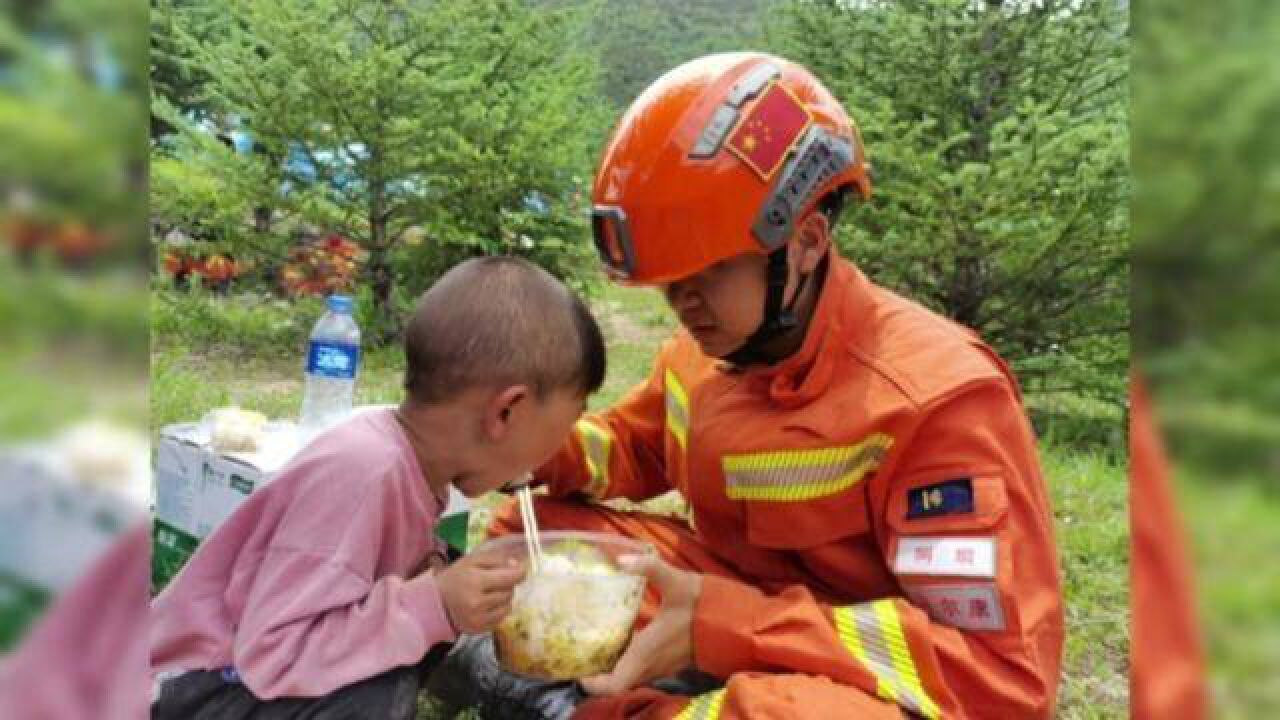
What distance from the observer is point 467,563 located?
1.91m

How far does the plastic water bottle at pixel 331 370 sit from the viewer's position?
127 inches

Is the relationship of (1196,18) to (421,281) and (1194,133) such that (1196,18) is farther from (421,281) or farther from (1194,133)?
(421,281)

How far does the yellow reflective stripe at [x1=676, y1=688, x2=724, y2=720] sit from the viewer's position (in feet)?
6.35

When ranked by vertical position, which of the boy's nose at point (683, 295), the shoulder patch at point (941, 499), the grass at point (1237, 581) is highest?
the grass at point (1237, 581)

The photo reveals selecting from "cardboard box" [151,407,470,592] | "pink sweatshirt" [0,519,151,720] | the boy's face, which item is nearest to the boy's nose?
the boy's face

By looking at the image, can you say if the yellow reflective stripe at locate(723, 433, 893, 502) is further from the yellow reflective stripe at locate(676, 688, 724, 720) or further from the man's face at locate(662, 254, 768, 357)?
the yellow reflective stripe at locate(676, 688, 724, 720)

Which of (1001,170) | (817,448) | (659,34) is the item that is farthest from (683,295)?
(659,34)

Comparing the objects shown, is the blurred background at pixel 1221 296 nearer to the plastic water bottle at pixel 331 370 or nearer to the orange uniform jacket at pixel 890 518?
the orange uniform jacket at pixel 890 518

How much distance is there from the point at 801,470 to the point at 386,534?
754mm

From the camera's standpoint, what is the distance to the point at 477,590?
1.88 metres

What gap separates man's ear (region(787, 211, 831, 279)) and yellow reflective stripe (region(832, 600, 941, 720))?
2.06 feet

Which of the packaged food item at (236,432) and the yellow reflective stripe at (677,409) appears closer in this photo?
the yellow reflective stripe at (677,409)

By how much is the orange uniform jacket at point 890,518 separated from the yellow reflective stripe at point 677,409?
0.13 meters

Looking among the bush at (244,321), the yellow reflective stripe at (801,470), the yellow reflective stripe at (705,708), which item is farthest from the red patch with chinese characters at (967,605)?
the bush at (244,321)
